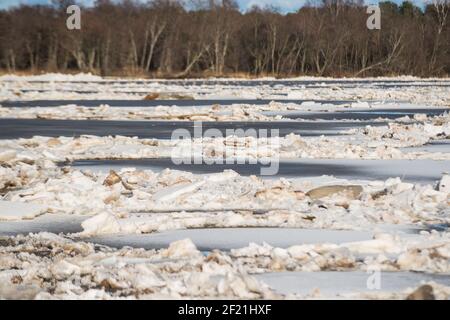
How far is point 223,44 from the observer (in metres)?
78.8

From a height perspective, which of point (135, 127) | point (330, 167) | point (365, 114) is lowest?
point (365, 114)

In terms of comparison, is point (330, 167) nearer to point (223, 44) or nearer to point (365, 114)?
point (365, 114)

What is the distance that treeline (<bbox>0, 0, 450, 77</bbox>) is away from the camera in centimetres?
7500

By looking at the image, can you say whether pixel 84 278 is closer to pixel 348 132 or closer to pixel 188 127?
pixel 348 132

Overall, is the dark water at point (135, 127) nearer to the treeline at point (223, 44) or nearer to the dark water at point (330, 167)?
the dark water at point (330, 167)

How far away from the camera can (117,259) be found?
6520mm

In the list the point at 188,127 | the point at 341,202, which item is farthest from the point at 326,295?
the point at 188,127

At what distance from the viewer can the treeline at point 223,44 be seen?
2953 inches

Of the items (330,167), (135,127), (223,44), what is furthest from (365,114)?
(223,44)

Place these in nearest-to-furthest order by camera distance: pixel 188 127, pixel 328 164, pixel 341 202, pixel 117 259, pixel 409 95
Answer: pixel 117 259 < pixel 341 202 < pixel 328 164 < pixel 188 127 < pixel 409 95

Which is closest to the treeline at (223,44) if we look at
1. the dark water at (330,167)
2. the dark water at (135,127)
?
the dark water at (135,127)

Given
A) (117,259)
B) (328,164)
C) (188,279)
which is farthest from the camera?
(328,164)
